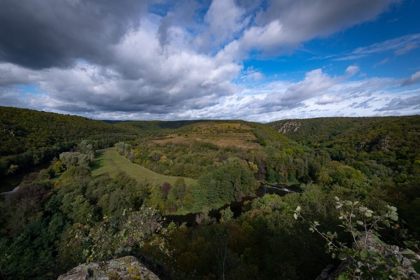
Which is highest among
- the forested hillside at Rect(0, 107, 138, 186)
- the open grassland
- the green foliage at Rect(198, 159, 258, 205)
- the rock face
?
the rock face

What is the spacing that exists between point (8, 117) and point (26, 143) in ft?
70.2

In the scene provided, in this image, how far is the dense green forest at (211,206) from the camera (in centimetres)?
534

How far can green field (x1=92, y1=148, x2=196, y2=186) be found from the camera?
6681 cm

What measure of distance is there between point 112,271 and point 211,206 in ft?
177

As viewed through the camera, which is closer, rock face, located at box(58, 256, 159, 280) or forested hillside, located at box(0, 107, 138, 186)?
rock face, located at box(58, 256, 159, 280)

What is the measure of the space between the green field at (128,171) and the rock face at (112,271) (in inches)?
2399

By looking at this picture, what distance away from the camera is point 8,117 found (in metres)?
88.0

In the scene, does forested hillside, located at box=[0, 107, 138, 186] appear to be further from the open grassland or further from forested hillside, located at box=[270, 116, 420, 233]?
forested hillside, located at box=[270, 116, 420, 233]

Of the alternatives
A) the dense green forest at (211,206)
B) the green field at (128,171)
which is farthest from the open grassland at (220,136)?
the green field at (128,171)

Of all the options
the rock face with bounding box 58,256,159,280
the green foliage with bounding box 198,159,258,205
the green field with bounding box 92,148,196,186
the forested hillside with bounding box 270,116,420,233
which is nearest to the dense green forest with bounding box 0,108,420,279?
the green foliage with bounding box 198,159,258,205

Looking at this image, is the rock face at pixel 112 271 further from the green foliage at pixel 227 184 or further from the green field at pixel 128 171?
the green field at pixel 128 171

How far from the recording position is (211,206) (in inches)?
2194

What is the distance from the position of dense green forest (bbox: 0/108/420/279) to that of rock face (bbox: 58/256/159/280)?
0.82m

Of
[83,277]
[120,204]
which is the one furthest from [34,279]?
[120,204]
